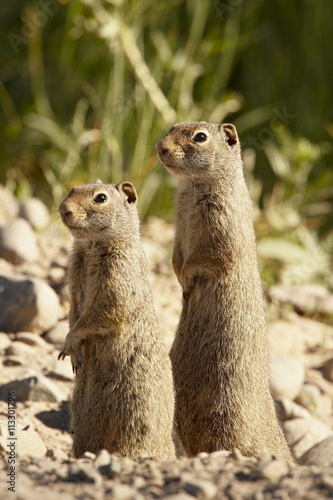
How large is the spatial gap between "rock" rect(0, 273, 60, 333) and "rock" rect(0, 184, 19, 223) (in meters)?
1.91

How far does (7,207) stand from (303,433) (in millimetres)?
3728

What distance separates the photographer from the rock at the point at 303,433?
A: 5.73 m

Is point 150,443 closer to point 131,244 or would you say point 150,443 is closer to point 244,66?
point 131,244

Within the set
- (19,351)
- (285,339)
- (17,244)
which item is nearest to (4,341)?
(19,351)

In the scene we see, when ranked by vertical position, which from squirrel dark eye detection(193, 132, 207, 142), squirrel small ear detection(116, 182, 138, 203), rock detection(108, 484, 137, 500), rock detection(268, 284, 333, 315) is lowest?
rock detection(108, 484, 137, 500)

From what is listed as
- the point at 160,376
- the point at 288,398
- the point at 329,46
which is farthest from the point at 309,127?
the point at 160,376

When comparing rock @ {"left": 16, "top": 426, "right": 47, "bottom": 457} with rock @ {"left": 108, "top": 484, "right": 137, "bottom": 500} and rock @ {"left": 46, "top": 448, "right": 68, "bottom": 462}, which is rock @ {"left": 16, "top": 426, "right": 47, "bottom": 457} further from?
rock @ {"left": 108, "top": 484, "right": 137, "bottom": 500}

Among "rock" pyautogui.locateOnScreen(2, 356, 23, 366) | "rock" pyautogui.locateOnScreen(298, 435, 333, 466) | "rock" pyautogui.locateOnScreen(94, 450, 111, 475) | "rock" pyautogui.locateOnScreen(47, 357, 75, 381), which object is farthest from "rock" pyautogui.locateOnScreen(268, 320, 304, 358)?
"rock" pyautogui.locateOnScreen(94, 450, 111, 475)

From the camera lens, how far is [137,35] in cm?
905

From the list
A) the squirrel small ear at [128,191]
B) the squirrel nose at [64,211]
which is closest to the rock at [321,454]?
the squirrel small ear at [128,191]

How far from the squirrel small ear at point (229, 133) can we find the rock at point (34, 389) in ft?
6.19

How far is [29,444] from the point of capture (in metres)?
4.31

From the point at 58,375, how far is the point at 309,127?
20.5 feet

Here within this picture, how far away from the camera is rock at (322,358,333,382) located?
6.90 m
